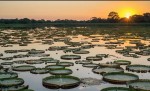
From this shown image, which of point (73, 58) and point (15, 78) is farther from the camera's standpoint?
point (73, 58)

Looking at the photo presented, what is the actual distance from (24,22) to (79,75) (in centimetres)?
5052

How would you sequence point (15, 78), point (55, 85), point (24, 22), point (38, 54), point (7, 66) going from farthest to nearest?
point (24, 22)
point (38, 54)
point (7, 66)
point (15, 78)
point (55, 85)

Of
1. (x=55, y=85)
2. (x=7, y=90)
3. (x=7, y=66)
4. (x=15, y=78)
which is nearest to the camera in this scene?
(x=7, y=90)

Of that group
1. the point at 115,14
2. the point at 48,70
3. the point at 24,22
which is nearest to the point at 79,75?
the point at 48,70

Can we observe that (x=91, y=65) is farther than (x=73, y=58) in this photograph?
No

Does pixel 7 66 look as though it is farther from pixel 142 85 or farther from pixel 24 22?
pixel 24 22

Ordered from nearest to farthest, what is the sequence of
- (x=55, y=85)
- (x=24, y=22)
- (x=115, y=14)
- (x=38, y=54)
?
1. (x=55, y=85)
2. (x=38, y=54)
3. (x=24, y=22)
4. (x=115, y=14)

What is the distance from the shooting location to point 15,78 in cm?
789

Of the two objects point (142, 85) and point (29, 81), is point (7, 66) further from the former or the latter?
point (142, 85)

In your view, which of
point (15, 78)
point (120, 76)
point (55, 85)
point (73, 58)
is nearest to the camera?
point (55, 85)

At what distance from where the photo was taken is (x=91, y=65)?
405 inches

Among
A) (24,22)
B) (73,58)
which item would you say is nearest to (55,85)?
(73,58)

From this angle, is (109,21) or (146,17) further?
(109,21)

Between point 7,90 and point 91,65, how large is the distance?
4.26m
